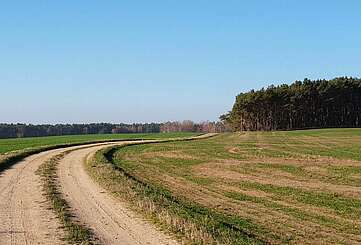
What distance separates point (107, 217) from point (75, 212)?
4.84 ft

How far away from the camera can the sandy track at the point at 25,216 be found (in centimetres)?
1249

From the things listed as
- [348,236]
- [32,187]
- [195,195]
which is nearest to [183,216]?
[348,236]

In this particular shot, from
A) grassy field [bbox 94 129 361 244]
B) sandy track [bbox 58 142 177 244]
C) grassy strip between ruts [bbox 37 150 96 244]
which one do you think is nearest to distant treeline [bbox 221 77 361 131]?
grassy field [bbox 94 129 361 244]

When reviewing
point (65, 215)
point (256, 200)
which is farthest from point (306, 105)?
point (65, 215)

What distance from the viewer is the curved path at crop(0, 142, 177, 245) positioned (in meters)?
12.4

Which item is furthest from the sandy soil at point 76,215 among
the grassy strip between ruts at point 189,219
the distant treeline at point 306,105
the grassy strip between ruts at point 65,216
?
the distant treeline at point 306,105

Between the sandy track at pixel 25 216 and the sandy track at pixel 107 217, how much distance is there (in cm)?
102

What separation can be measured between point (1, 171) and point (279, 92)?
100 m

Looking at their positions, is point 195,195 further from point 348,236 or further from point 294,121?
point 294,121

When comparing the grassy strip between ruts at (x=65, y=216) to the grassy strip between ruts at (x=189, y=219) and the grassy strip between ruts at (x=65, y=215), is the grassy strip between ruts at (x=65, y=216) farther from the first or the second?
the grassy strip between ruts at (x=189, y=219)

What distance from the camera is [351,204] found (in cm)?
1848

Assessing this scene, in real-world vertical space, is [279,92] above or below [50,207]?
above

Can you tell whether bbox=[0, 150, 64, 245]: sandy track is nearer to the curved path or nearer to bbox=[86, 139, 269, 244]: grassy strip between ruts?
the curved path

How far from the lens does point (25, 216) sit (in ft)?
50.7
